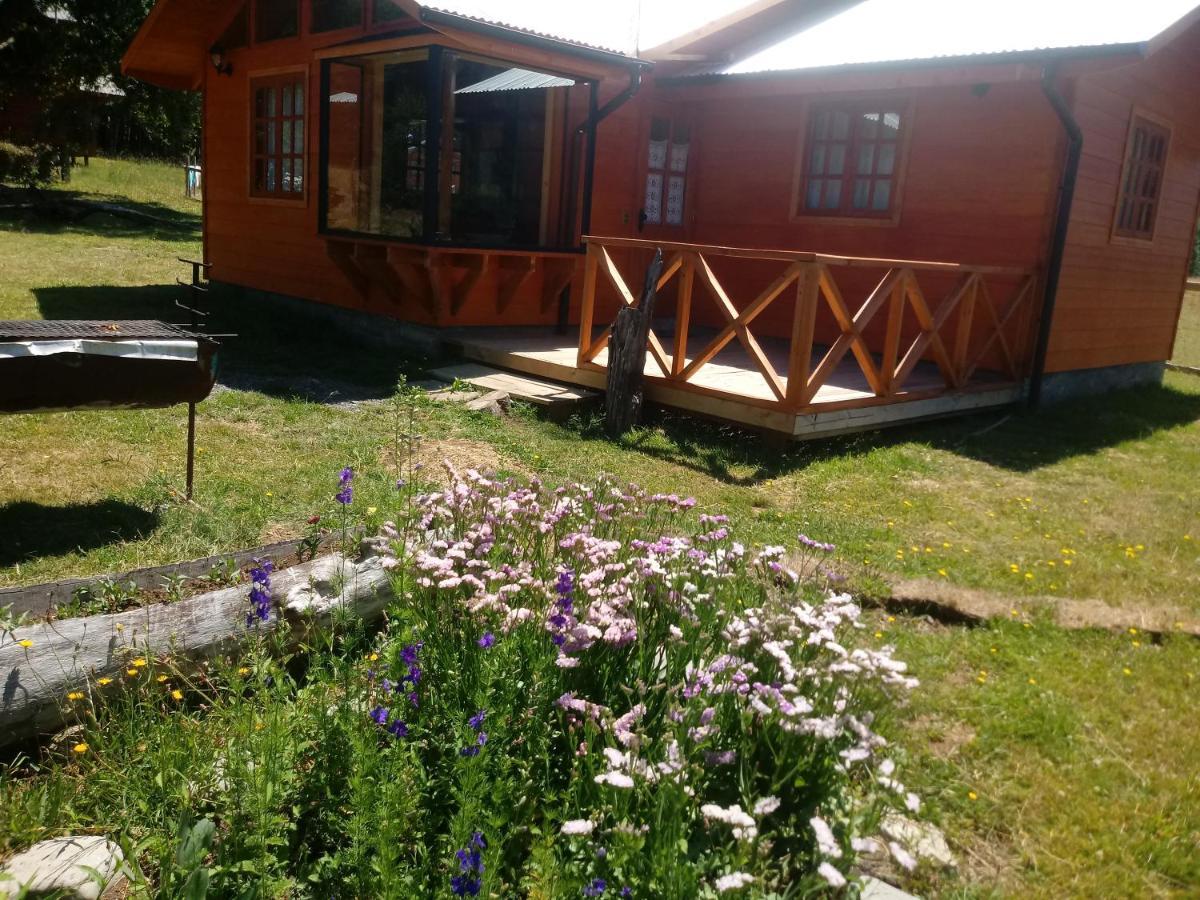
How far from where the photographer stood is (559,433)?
24.3ft

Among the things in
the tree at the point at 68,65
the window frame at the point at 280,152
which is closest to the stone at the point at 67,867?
the window frame at the point at 280,152

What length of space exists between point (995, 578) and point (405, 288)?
6571mm

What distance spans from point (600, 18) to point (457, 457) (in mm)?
6172

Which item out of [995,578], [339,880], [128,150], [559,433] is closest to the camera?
[339,880]

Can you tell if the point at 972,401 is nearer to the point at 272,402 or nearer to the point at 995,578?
the point at 995,578

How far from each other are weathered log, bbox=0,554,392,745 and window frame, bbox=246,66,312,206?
8.41 m

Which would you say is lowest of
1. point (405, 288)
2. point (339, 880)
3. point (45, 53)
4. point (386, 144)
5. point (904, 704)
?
point (339, 880)

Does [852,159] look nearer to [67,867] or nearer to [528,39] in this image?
[528,39]

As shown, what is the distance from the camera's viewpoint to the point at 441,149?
8812 millimetres

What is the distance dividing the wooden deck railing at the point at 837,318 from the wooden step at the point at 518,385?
0.29 metres

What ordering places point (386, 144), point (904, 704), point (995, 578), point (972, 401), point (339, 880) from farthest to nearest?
1. point (386, 144)
2. point (972, 401)
3. point (995, 578)
4. point (904, 704)
5. point (339, 880)

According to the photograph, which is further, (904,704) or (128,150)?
(128,150)

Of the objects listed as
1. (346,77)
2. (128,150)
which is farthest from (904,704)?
(128,150)

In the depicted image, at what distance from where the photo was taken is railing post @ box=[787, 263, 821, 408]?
6789 millimetres
